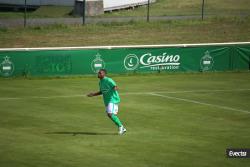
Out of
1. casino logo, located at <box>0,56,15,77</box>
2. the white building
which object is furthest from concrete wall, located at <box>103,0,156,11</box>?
casino logo, located at <box>0,56,15,77</box>

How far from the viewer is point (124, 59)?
145 feet

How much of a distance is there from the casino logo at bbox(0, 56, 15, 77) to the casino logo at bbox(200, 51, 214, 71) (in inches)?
444

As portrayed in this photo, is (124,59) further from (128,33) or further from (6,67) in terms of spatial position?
(128,33)

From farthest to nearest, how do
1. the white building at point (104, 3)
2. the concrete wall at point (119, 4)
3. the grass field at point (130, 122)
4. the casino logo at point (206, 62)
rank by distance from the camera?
the white building at point (104, 3)
the concrete wall at point (119, 4)
the casino logo at point (206, 62)
the grass field at point (130, 122)

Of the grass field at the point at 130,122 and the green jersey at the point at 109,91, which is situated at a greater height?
the green jersey at the point at 109,91

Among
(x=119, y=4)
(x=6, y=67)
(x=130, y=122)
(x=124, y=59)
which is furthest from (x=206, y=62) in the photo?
(x=119, y=4)

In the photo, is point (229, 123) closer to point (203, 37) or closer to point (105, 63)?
point (105, 63)

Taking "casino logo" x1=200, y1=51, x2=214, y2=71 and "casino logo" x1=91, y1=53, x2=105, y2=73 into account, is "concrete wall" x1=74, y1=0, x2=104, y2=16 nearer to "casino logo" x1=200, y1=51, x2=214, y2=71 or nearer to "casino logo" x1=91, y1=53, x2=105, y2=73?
"casino logo" x1=200, y1=51, x2=214, y2=71

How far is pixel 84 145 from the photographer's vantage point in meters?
25.0

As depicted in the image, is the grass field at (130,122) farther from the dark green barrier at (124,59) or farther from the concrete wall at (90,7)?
the concrete wall at (90,7)

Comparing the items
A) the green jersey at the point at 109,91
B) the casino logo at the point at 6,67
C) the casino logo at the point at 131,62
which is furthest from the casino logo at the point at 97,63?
the green jersey at the point at 109,91

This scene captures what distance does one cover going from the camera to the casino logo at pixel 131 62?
4421 centimetres

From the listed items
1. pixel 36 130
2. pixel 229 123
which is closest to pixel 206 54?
pixel 229 123

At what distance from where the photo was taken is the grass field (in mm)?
23359
